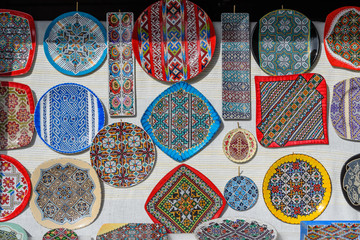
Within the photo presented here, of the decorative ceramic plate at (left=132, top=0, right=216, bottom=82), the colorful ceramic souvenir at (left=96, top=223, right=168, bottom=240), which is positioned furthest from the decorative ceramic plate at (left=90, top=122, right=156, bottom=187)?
the decorative ceramic plate at (left=132, top=0, right=216, bottom=82)

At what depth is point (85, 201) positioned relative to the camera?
206cm

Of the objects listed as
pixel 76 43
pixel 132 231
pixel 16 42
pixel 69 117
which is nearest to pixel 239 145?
pixel 132 231

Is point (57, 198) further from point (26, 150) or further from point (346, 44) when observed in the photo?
point (346, 44)

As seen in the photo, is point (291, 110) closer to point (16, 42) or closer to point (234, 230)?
point (234, 230)

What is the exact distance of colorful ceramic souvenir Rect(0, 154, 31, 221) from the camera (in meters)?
2.04

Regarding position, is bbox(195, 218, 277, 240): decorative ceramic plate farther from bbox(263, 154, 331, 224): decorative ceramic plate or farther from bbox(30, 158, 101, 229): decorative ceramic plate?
bbox(30, 158, 101, 229): decorative ceramic plate

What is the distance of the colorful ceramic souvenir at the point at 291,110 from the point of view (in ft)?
6.82

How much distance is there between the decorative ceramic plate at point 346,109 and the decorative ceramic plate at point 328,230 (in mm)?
466

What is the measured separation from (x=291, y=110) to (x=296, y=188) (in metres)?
0.42

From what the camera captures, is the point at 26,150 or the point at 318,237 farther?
the point at 26,150

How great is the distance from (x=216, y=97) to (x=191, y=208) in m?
0.60

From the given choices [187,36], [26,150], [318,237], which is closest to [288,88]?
[187,36]

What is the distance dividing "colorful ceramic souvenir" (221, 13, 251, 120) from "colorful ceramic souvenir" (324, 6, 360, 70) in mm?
434

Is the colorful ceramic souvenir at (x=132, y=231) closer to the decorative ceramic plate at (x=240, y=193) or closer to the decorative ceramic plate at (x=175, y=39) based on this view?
the decorative ceramic plate at (x=240, y=193)
